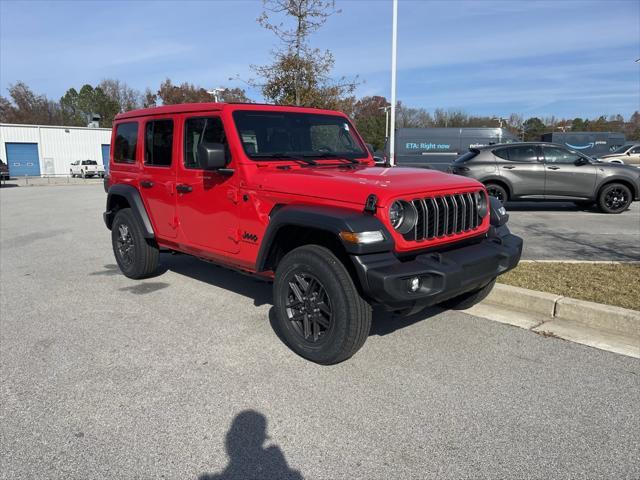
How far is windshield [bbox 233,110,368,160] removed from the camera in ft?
14.8

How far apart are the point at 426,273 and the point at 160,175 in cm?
328

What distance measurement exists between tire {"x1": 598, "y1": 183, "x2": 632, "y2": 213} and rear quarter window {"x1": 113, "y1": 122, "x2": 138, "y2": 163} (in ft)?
32.5

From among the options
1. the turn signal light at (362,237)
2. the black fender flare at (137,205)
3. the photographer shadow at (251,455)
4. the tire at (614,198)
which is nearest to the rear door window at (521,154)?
the tire at (614,198)

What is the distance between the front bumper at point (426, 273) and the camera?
317cm

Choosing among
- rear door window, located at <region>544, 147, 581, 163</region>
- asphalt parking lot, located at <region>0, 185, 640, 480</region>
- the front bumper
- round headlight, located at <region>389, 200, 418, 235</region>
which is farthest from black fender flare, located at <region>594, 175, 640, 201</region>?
round headlight, located at <region>389, 200, 418, 235</region>

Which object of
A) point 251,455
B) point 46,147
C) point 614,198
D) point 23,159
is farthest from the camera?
point 46,147

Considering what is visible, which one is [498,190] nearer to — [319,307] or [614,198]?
[614,198]

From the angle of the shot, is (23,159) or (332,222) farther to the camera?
(23,159)

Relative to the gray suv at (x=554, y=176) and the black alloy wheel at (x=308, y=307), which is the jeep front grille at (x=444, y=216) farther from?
the gray suv at (x=554, y=176)

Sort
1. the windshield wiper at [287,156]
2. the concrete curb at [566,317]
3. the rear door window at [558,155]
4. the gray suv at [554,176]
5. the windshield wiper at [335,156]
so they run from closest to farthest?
the concrete curb at [566,317] < the windshield wiper at [287,156] < the windshield wiper at [335,156] < the gray suv at [554,176] < the rear door window at [558,155]

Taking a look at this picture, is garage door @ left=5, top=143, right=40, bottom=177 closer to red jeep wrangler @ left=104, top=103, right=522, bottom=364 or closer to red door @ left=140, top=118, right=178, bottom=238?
red jeep wrangler @ left=104, top=103, right=522, bottom=364

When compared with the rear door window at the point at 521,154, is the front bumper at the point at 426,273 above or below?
below

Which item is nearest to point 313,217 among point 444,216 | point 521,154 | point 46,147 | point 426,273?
point 426,273

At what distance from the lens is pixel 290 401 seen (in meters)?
3.22
